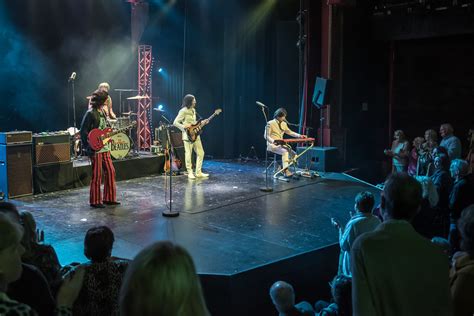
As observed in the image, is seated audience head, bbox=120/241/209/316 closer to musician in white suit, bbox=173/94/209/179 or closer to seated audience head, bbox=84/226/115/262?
seated audience head, bbox=84/226/115/262

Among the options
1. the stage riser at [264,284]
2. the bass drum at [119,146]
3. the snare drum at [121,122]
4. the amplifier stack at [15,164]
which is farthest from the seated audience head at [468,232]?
the snare drum at [121,122]

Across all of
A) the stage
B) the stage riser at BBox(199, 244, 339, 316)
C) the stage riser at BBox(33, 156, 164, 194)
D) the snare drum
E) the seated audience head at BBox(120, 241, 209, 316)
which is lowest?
the stage riser at BBox(199, 244, 339, 316)

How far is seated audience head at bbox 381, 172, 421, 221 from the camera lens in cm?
232

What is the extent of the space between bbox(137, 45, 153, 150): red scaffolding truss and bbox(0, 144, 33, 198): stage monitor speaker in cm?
345

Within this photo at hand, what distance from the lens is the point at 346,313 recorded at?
4.09 meters

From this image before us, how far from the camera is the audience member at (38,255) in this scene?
3.38 m

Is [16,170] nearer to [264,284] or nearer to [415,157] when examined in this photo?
[264,284]

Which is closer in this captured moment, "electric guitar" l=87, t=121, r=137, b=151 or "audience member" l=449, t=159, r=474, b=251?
"audience member" l=449, t=159, r=474, b=251

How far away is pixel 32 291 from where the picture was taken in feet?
8.48

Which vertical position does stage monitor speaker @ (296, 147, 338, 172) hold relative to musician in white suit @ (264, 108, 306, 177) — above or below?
below

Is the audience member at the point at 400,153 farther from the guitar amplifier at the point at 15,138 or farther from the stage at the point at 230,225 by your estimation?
the guitar amplifier at the point at 15,138

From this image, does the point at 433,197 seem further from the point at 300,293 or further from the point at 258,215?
the point at 258,215

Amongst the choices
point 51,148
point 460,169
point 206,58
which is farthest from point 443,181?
point 206,58

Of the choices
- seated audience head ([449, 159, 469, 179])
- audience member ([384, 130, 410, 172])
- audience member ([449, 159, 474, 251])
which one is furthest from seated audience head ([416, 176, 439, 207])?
audience member ([384, 130, 410, 172])
